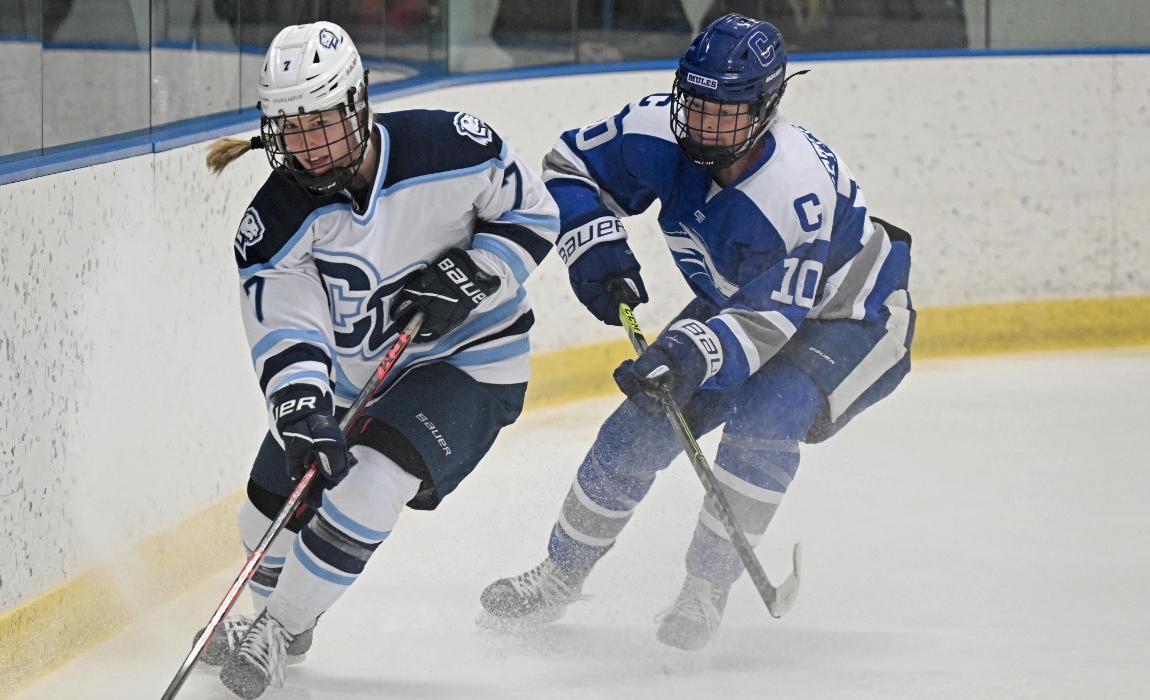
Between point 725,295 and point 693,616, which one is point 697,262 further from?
point 693,616

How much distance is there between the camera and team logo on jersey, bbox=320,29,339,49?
2303 mm

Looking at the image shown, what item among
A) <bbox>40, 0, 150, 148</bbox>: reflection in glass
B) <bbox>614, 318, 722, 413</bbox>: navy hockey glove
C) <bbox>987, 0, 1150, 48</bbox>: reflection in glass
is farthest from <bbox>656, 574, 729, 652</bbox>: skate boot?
<bbox>987, 0, 1150, 48</bbox>: reflection in glass

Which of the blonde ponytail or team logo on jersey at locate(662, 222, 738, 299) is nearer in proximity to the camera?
the blonde ponytail

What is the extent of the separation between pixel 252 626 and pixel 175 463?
0.75 meters

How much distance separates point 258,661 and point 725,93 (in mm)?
1152

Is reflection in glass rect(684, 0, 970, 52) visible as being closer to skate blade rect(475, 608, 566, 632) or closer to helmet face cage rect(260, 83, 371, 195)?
skate blade rect(475, 608, 566, 632)

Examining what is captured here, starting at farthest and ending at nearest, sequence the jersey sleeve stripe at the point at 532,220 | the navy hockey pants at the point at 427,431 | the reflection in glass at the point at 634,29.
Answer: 1. the reflection in glass at the point at 634,29
2. the jersey sleeve stripe at the point at 532,220
3. the navy hockey pants at the point at 427,431

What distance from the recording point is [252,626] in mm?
2457

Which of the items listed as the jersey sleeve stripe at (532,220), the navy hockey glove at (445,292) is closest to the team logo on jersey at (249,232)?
the navy hockey glove at (445,292)

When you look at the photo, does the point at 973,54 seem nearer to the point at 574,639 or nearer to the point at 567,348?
the point at 567,348

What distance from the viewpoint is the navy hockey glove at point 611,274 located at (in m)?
2.84

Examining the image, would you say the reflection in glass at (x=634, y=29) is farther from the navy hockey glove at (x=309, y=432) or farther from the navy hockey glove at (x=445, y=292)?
the navy hockey glove at (x=309, y=432)

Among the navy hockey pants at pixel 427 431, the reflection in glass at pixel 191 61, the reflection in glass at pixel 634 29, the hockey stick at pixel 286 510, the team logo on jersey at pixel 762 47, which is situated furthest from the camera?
the reflection in glass at pixel 634 29

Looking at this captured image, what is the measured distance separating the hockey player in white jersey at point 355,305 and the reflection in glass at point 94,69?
52 cm
